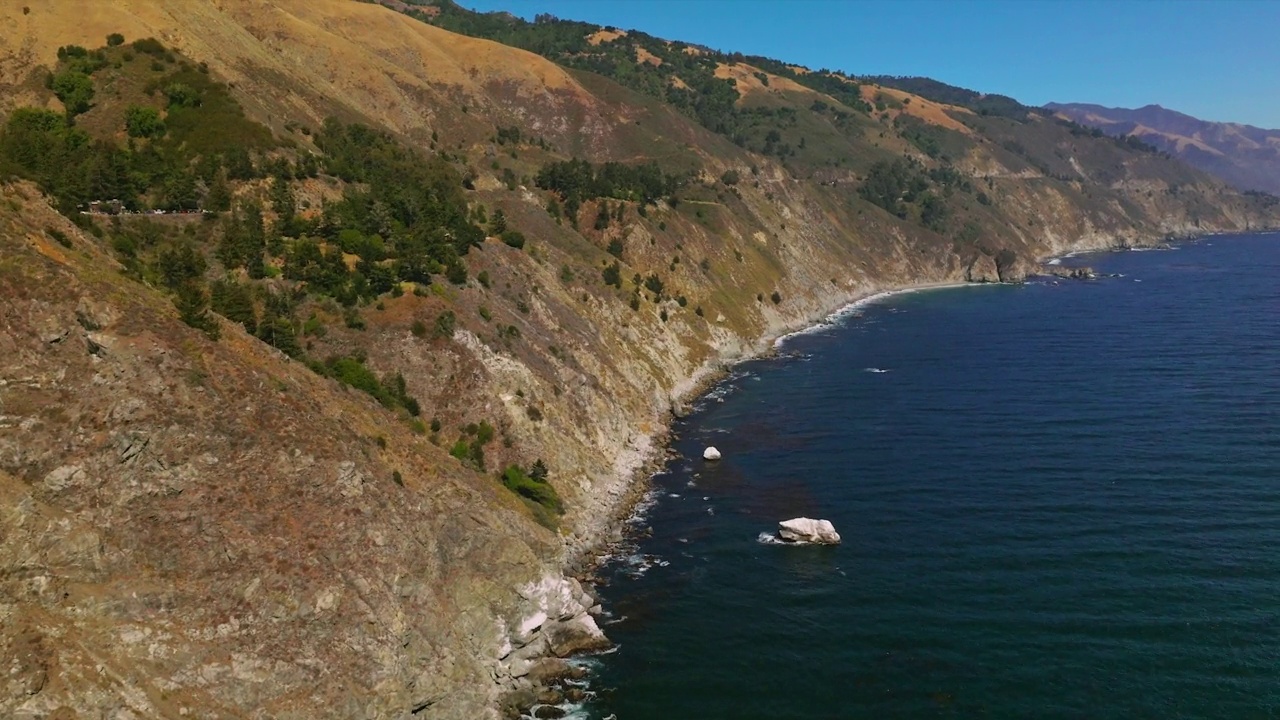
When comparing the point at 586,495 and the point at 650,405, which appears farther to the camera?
the point at 650,405

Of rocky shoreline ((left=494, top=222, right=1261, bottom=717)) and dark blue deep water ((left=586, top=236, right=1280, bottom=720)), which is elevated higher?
dark blue deep water ((left=586, top=236, right=1280, bottom=720))

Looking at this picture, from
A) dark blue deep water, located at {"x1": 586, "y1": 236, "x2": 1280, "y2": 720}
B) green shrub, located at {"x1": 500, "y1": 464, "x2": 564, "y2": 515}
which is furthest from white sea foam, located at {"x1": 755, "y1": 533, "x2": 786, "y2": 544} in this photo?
green shrub, located at {"x1": 500, "y1": 464, "x2": 564, "y2": 515}

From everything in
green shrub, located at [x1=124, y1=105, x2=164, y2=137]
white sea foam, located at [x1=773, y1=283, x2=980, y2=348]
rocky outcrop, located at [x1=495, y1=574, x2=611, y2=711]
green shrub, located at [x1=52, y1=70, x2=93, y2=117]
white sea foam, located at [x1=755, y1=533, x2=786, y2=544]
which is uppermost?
green shrub, located at [x1=52, y1=70, x2=93, y2=117]

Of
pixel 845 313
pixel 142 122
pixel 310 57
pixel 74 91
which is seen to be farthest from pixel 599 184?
pixel 74 91

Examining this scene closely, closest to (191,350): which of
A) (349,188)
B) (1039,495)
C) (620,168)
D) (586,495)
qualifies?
A: (586,495)

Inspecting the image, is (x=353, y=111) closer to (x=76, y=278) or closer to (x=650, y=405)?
(x=650, y=405)

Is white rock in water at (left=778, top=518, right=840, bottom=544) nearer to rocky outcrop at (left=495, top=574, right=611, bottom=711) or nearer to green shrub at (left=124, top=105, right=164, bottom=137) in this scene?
rocky outcrop at (left=495, top=574, right=611, bottom=711)
